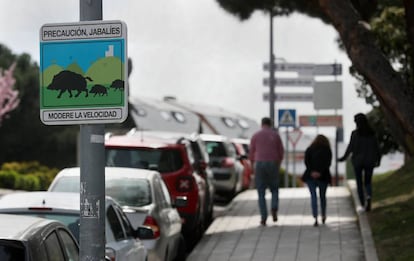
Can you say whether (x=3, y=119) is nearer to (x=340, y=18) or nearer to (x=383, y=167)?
(x=383, y=167)

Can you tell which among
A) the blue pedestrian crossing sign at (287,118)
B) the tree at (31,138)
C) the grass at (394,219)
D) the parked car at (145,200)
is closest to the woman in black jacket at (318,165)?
the grass at (394,219)

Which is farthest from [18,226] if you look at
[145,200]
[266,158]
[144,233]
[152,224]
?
[266,158]

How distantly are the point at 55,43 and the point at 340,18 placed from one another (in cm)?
873

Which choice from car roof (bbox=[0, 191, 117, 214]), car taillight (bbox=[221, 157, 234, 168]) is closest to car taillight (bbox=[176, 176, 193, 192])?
car roof (bbox=[0, 191, 117, 214])

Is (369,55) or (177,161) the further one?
(177,161)

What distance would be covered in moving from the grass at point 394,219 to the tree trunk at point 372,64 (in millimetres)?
1341

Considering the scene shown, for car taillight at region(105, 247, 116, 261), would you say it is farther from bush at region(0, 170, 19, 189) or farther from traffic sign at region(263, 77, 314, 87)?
bush at region(0, 170, 19, 189)

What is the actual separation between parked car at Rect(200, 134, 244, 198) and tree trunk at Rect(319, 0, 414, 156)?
1056cm

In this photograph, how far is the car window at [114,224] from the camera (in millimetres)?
9789

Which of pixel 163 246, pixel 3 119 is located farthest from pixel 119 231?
pixel 3 119

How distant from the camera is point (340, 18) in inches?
588

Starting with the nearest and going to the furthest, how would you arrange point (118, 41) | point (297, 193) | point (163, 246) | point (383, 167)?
point (118, 41) < point (163, 246) < point (297, 193) < point (383, 167)

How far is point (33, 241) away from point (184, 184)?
9.16 m

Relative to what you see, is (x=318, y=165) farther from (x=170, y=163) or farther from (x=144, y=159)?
(x=144, y=159)
